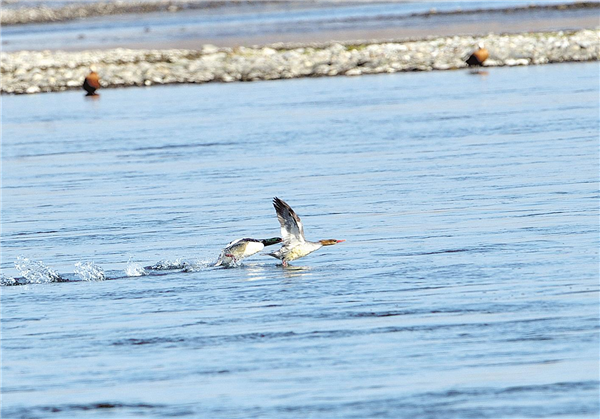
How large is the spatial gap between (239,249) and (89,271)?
1.45 m

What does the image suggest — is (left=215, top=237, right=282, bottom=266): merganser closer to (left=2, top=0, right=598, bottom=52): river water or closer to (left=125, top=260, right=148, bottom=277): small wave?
(left=125, top=260, right=148, bottom=277): small wave

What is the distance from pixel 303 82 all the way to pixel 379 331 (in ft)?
81.8

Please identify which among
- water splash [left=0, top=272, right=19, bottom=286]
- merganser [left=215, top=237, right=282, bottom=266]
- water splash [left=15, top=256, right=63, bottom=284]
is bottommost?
water splash [left=0, top=272, right=19, bottom=286]

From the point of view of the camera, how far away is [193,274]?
11.7 m

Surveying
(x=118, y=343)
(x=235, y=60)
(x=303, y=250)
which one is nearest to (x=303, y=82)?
(x=235, y=60)

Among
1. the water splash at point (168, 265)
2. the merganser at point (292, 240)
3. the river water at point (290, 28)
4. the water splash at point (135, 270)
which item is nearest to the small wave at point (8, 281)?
the water splash at point (135, 270)

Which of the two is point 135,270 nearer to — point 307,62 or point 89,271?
point 89,271

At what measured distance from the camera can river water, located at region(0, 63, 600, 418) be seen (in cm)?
799

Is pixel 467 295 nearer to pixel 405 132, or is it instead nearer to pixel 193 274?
pixel 193 274

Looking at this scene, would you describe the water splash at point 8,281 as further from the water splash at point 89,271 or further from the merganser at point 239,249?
the merganser at point 239,249

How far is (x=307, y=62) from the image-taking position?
1449 inches

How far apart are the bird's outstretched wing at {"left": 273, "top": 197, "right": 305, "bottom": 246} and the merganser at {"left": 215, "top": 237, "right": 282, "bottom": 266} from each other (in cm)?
12

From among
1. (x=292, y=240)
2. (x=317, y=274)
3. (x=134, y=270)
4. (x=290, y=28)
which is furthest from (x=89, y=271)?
(x=290, y=28)

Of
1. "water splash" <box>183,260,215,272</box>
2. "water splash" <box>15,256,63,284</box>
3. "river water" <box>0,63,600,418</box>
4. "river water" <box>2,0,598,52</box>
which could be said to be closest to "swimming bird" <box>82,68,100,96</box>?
"river water" <box>0,63,600,418</box>
